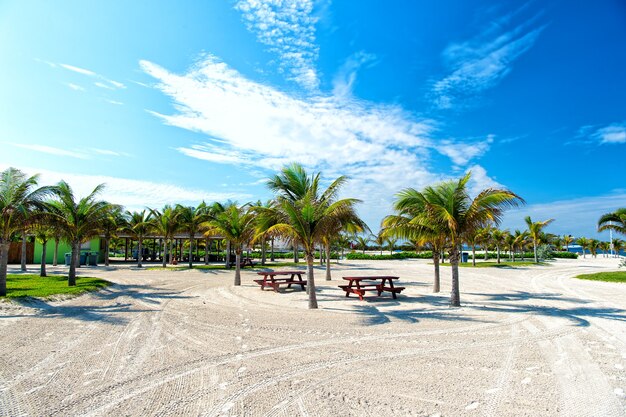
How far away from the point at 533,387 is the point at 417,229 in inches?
363

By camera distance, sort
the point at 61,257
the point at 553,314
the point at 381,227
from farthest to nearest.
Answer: the point at 61,257, the point at 381,227, the point at 553,314

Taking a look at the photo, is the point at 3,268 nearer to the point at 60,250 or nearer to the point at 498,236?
the point at 60,250

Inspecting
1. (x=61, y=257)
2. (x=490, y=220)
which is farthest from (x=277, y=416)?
(x=61, y=257)

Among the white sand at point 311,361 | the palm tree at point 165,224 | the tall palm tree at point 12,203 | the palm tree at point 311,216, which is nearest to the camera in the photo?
the white sand at point 311,361

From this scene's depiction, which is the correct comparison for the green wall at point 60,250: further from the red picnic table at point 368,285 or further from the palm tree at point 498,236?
the palm tree at point 498,236

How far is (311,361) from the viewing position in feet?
19.2

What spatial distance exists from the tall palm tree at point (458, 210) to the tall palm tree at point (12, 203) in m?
14.0

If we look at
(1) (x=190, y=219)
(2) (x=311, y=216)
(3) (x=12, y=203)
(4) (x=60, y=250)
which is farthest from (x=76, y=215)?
(4) (x=60, y=250)

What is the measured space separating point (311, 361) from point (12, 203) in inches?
508

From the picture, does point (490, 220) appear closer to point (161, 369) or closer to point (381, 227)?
point (381, 227)

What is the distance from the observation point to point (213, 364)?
570 centimetres

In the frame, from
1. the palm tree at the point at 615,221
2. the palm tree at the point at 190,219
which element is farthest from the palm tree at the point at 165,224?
the palm tree at the point at 615,221

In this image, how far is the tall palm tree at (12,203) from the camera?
41.4ft

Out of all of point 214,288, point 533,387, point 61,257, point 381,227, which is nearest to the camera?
point 533,387
